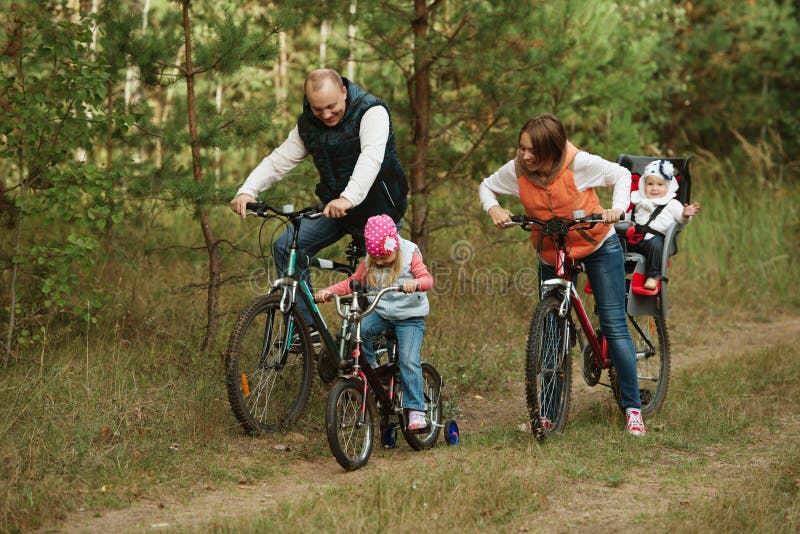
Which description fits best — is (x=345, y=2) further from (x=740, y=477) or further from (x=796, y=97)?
(x=796, y=97)

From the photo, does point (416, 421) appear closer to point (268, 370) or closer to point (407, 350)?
point (407, 350)

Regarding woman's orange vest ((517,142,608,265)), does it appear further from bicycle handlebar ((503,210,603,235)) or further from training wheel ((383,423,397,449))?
training wheel ((383,423,397,449))

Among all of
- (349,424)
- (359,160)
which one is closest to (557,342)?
(349,424)

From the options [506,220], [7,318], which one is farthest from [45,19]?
[506,220]

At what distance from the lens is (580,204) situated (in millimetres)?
5656

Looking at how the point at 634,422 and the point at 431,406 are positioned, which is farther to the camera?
the point at 634,422

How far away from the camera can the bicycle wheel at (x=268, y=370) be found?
5.33 m

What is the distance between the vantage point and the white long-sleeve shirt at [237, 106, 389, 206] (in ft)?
17.7

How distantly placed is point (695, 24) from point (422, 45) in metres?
9.45

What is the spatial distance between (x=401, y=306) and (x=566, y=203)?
3.72 feet

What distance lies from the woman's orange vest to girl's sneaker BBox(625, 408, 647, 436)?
1.08 meters

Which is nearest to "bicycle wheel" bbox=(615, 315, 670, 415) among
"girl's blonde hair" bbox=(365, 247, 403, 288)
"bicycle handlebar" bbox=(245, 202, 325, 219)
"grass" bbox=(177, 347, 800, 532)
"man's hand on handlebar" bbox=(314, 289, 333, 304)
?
"grass" bbox=(177, 347, 800, 532)

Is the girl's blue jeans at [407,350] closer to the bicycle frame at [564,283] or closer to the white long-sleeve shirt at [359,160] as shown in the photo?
the white long-sleeve shirt at [359,160]

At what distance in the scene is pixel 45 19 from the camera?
6.30m
